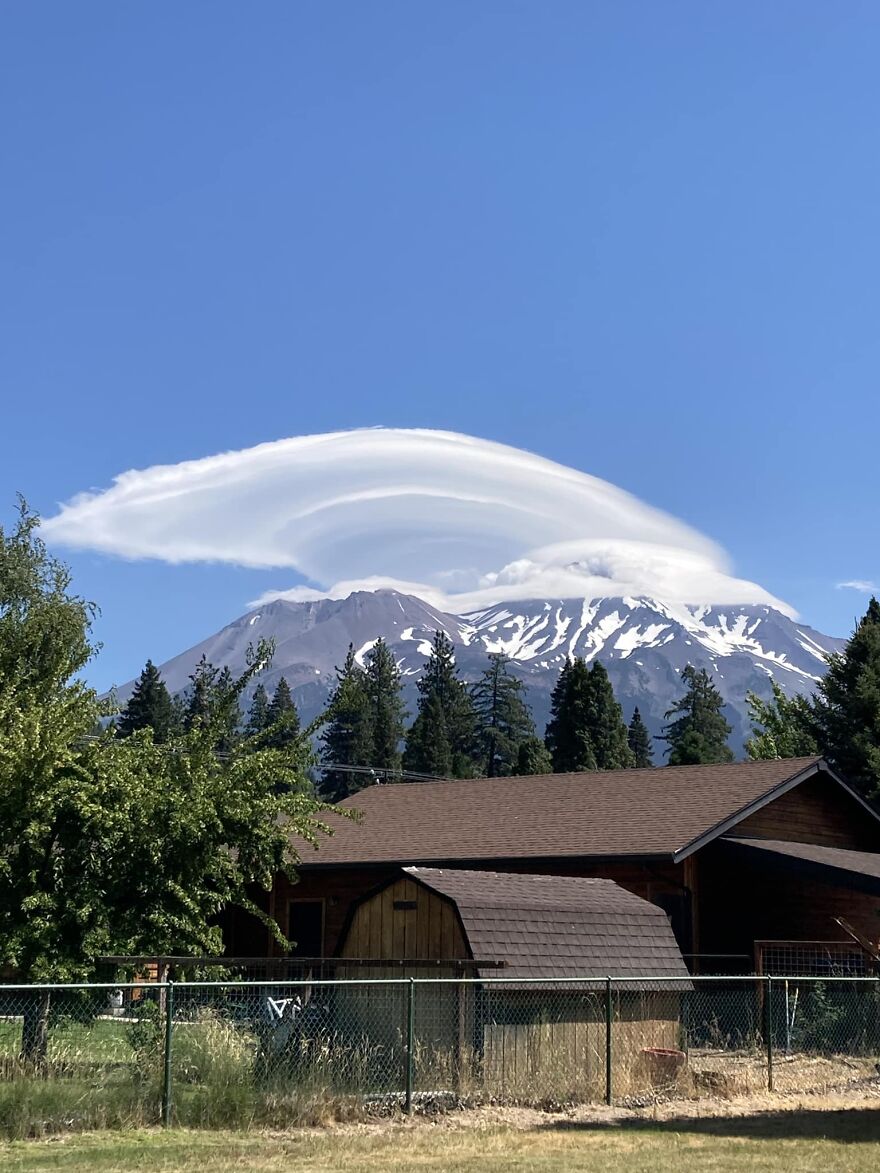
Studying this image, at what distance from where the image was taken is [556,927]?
18453mm

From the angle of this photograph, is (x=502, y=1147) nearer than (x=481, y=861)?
Yes

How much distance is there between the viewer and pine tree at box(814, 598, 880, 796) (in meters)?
47.8

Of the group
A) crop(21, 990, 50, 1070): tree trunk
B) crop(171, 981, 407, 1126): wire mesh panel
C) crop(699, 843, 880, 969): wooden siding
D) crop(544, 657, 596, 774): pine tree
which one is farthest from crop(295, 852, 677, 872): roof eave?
crop(544, 657, 596, 774): pine tree

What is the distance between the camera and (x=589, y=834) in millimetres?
25641

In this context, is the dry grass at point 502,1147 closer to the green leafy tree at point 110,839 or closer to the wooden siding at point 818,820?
the green leafy tree at point 110,839

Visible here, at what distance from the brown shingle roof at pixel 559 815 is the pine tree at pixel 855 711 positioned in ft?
64.3

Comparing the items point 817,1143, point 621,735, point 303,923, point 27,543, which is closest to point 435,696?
point 621,735

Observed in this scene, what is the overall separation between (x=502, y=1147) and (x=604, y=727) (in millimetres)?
62861

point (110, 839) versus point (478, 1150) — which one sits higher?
point (110, 839)

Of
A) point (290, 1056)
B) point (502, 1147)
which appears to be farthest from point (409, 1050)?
point (502, 1147)

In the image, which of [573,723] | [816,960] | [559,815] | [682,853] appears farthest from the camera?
[573,723]

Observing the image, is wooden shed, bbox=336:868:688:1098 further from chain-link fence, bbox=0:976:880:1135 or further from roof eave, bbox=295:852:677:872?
roof eave, bbox=295:852:677:872

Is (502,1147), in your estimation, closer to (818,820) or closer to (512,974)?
(512,974)

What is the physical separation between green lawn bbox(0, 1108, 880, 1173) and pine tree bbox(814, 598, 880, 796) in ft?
114
